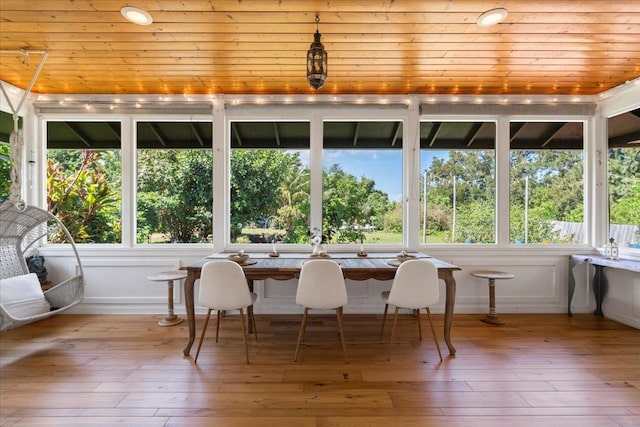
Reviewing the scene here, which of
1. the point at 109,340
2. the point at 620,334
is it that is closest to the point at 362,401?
the point at 109,340

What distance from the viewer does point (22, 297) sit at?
3.11 metres

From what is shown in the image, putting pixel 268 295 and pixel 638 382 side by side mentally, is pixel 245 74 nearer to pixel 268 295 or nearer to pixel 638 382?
pixel 268 295

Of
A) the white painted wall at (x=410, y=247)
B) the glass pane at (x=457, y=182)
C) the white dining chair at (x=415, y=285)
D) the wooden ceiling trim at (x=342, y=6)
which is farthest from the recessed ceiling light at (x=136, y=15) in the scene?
the glass pane at (x=457, y=182)

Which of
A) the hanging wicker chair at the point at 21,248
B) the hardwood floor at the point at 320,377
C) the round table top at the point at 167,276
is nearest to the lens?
the hardwood floor at the point at 320,377

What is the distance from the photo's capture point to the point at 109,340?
321cm

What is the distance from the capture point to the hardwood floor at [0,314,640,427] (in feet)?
6.76

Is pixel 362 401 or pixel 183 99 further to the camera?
pixel 183 99

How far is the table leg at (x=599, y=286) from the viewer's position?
3.95 metres

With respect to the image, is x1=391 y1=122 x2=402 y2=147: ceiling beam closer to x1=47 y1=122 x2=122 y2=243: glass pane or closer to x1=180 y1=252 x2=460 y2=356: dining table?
x1=180 y1=252 x2=460 y2=356: dining table

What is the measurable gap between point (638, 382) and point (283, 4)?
381cm

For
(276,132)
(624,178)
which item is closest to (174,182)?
(276,132)

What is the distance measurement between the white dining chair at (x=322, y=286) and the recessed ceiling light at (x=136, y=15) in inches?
88.0

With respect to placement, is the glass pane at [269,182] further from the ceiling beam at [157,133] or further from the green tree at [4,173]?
the green tree at [4,173]

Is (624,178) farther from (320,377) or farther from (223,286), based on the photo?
(223,286)
